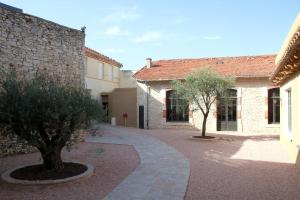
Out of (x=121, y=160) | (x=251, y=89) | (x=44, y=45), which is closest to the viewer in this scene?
(x=121, y=160)

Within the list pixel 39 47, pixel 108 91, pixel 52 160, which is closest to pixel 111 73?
pixel 108 91

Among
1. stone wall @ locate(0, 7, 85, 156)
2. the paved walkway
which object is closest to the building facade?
the paved walkway

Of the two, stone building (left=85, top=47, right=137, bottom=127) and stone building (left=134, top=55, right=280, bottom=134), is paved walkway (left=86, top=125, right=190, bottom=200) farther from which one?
stone building (left=85, top=47, right=137, bottom=127)

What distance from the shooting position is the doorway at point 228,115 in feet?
60.8

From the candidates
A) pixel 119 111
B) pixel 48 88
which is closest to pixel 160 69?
pixel 119 111

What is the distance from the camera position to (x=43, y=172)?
737 centimetres

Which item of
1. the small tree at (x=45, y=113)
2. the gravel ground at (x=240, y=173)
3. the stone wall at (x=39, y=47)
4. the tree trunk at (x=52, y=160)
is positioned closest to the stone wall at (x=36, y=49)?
the stone wall at (x=39, y=47)

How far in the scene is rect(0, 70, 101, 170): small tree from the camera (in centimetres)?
681

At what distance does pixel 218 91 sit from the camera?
14.7 m

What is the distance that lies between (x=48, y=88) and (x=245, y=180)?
4679 mm

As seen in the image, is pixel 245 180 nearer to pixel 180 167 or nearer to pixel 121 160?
pixel 180 167

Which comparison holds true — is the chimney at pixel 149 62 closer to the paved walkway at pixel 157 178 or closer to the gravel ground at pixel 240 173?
the gravel ground at pixel 240 173

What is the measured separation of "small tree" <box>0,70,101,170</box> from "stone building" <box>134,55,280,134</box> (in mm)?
8934

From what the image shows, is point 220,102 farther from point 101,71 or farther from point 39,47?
point 101,71
